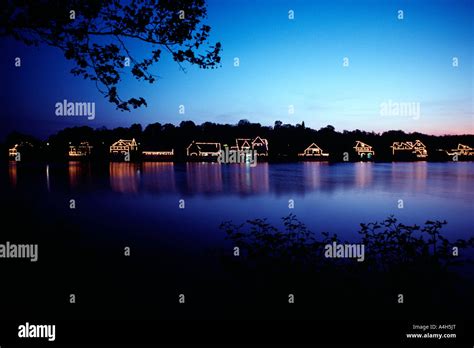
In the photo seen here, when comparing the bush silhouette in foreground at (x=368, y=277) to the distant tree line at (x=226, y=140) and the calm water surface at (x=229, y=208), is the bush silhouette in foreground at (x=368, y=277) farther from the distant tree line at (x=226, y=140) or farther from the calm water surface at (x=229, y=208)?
the distant tree line at (x=226, y=140)

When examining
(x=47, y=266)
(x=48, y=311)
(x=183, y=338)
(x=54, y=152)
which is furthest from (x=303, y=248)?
(x=54, y=152)

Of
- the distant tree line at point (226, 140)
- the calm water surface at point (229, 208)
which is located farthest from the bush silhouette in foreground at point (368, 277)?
the distant tree line at point (226, 140)

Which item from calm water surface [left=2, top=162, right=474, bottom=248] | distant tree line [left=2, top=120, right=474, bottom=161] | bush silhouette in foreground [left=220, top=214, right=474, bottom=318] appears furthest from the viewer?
distant tree line [left=2, top=120, right=474, bottom=161]

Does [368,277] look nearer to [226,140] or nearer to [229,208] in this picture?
[229,208]

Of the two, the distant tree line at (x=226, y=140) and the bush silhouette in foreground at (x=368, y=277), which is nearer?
the bush silhouette in foreground at (x=368, y=277)

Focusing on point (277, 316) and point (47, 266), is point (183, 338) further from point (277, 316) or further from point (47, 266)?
point (47, 266)

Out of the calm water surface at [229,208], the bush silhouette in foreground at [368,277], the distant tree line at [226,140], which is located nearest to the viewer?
the bush silhouette in foreground at [368,277]

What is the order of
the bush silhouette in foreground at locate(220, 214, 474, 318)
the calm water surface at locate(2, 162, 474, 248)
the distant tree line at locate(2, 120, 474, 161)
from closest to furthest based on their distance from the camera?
the bush silhouette in foreground at locate(220, 214, 474, 318) → the calm water surface at locate(2, 162, 474, 248) → the distant tree line at locate(2, 120, 474, 161)

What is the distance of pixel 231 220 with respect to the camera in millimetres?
17672

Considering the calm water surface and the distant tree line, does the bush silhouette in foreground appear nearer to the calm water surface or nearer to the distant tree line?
the calm water surface

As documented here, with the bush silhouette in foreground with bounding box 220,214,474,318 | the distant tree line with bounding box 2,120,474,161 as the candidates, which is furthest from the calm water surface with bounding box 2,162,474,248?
the distant tree line with bounding box 2,120,474,161

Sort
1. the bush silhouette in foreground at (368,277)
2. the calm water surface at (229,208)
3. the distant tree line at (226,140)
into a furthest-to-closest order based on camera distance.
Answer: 1. the distant tree line at (226,140)
2. the calm water surface at (229,208)
3. the bush silhouette in foreground at (368,277)

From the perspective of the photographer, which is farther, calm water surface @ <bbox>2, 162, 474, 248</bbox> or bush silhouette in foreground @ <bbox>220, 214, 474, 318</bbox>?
calm water surface @ <bbox>2, 162, 474, 248</bbox>

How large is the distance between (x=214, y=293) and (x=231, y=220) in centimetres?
977
